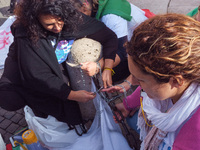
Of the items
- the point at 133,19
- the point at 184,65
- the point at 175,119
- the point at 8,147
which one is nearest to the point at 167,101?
the point at 175,119

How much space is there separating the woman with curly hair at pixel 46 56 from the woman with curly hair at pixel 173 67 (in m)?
0.91

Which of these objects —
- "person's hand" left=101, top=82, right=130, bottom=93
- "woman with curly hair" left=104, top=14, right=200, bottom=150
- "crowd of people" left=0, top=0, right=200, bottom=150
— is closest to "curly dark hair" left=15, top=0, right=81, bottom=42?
"crowd of people" left=0, top=0, right=200, bottom=150

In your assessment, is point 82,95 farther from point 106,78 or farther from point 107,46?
point 107,46

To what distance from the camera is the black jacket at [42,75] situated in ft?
5.97

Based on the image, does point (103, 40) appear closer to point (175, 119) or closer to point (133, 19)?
point (133, 19)

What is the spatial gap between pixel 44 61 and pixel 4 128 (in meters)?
1.64

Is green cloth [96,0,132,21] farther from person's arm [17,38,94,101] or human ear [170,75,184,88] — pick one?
human ear [170,75,184,88]

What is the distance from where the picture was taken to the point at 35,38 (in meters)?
1.78

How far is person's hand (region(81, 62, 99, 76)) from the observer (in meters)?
1.75

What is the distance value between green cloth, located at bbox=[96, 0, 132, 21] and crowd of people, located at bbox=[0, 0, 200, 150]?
0.04 ft

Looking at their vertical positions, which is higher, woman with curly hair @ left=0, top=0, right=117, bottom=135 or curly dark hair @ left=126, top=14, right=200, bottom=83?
curly dark hair @ left=126, top=14, right=200, bottom=83

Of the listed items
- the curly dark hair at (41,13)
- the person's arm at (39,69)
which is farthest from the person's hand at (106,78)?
the curly dark hair at (41,13)

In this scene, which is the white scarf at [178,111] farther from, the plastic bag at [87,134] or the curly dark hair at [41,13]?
the curly dark hair at [41,13]

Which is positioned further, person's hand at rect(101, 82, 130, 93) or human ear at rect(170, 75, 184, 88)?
person's hand at rect(101, 82, 130, 93)
